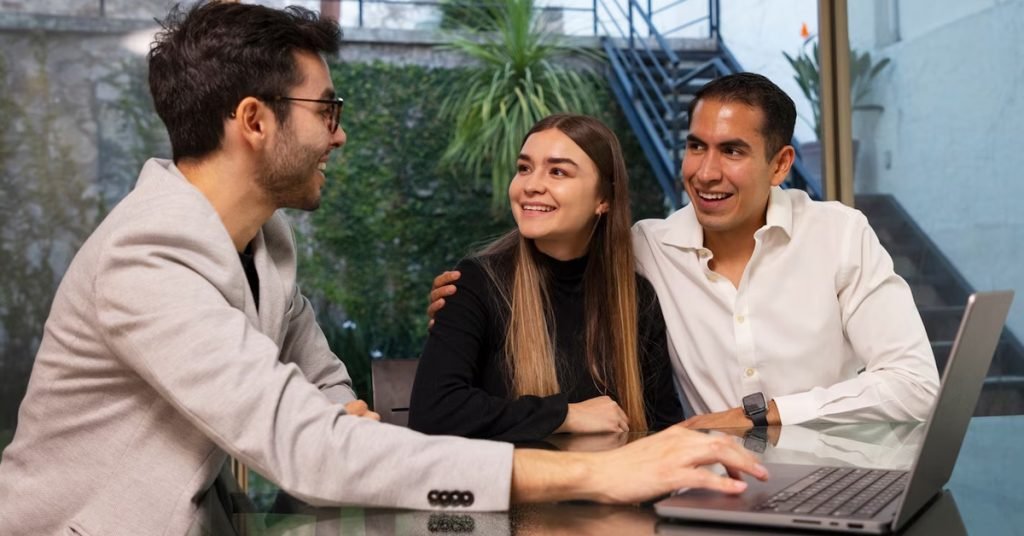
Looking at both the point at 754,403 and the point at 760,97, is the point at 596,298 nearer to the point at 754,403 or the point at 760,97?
the point at 754,403

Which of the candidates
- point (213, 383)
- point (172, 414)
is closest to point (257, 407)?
point (213, 383)

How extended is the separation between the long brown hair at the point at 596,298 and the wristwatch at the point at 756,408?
216mm

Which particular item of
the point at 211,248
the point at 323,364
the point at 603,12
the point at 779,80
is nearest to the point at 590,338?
the point at 323,364

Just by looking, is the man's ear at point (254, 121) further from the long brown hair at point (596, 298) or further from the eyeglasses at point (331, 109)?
the long brown hair at point (596, 298)

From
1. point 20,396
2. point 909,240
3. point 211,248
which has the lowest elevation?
point 20,396

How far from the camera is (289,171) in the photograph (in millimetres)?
1677

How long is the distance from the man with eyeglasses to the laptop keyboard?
0.07 meters

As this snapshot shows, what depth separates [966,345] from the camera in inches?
47.8

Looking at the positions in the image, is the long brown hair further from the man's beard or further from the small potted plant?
the small potted plant

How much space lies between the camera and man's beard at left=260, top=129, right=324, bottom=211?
166 centimetres

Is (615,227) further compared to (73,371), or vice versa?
(615,227)

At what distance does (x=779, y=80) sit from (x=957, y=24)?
88 cm

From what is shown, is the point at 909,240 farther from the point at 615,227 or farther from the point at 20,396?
the point at 20,396

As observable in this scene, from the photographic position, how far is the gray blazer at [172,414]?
50.2 inches
